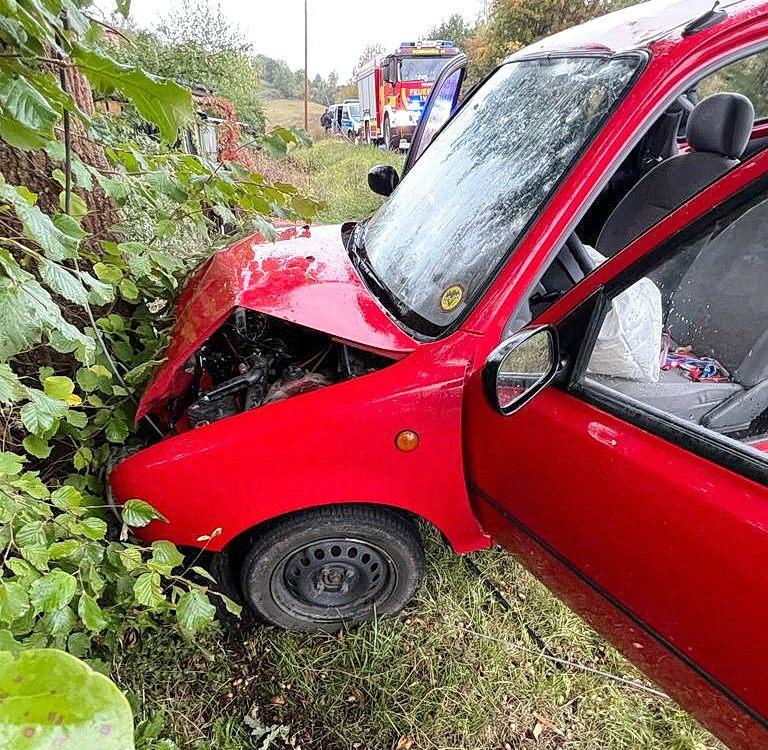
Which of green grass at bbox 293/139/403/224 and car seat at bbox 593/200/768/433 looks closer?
car seat at bbox 593/200/768/433

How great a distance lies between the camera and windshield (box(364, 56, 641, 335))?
1.66 m

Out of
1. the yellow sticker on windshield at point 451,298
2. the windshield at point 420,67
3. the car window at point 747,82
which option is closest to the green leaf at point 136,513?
the yellow sticker on windshield at point 451,298

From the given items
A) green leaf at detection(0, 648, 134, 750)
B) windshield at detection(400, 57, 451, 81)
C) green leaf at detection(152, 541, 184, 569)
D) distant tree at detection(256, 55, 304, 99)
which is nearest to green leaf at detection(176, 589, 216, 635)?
green leaf at detection(152, 541, 184, 569)

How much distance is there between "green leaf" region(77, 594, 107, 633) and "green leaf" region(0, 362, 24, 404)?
52cm

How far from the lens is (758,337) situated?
1.56 meters

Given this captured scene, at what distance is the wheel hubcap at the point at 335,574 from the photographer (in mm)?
1936

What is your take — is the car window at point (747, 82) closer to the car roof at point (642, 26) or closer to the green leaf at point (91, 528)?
the car roof at point (642, 26)

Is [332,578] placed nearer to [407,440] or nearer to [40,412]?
[407,440]

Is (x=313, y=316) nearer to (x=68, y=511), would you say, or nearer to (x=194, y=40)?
(x=68, y=511)

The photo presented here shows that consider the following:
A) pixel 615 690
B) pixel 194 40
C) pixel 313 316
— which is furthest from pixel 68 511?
pixel 194 40

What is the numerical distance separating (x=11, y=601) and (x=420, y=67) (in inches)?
667

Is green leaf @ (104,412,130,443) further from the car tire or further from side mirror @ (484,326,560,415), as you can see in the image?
side mirror @ (484,326,560,415)

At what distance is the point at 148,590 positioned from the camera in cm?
143

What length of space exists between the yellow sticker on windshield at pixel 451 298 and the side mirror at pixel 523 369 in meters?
0.30
